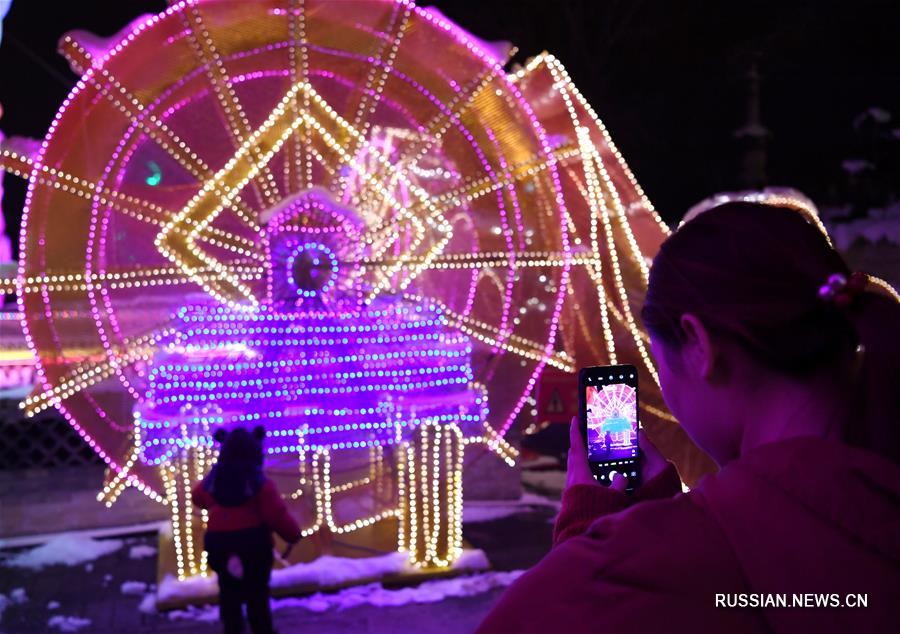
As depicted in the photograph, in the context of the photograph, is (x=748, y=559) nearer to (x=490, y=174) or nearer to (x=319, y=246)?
(x=319, y=246)

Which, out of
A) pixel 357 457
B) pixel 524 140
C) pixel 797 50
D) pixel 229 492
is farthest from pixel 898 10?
pixel 229 492

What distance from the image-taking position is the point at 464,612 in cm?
509

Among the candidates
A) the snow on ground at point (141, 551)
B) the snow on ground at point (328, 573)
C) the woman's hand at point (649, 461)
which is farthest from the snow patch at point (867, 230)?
the woman's hand at point (649, 461)

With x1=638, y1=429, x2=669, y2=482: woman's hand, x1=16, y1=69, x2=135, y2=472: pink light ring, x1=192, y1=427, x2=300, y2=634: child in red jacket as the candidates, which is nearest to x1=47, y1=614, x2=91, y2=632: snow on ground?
x1=192, y1=427, x2=300, y2=634: child in red jacket

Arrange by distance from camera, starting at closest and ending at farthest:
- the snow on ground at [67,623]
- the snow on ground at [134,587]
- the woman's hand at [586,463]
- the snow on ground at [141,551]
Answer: the woman's hand at [586,463] < the snow on ground at [67,623] < the snow on ground at [134,587] < the snow on ground at [141,551]

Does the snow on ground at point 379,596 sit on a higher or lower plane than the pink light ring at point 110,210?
lower

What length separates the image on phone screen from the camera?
1896 mm

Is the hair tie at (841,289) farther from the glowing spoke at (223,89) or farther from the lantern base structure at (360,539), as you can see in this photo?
the glowing spoke at (223,89)

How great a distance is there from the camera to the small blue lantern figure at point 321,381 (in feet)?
16.8

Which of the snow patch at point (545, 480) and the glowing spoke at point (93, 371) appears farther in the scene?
the snow patch at point (545, 480)

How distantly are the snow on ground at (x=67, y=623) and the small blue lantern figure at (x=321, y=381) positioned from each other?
0.68 metres

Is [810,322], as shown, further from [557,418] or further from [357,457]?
[357,457]

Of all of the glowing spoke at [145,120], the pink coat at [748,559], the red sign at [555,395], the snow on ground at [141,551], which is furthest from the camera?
the red sign at [555,395]

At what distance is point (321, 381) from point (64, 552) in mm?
2692
